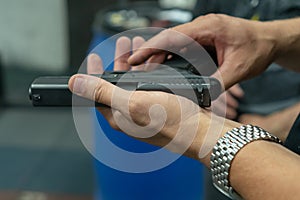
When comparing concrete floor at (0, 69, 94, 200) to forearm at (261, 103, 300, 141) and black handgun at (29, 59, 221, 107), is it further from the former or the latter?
black handgun at (29, 59, 221, 107)

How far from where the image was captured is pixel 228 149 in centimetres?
51

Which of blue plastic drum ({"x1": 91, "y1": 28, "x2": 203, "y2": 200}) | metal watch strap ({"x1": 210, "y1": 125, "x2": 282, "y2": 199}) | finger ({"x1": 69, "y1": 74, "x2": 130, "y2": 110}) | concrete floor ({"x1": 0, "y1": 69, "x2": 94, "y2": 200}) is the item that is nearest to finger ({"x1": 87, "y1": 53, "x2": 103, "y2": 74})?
finger ({"x1": 69, "y1": 74, "x2": 130, "y2": 110})

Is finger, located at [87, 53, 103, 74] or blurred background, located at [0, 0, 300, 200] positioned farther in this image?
blurred background, located at [0, 0, 300, 200]

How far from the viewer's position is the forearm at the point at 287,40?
0.72 m

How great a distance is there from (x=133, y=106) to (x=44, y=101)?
4.2 inches

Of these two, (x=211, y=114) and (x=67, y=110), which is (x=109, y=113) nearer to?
(x=211, y=114)

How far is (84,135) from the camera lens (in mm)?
853

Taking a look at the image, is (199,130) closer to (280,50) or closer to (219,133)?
(219,133)

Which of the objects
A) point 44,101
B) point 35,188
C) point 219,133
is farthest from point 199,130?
point 35,188

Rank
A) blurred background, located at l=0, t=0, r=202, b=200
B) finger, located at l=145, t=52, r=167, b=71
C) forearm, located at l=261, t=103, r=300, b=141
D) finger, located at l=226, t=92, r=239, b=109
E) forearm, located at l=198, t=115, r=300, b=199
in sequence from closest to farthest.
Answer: forearm, located at l=198, t=115, r=300, b=199 → finger, located at l=145, t=52, r=167, b=71 → forearm, located at l=261, t=103, r=300, b=141 → finger, located at l=226, t=92, r=239, b=109 → blurred background, located at l=0, t=0, r=202, b=200

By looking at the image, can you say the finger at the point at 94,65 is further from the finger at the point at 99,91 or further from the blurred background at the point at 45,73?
the blurred background at the point at 45,73

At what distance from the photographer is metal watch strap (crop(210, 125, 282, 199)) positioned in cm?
51

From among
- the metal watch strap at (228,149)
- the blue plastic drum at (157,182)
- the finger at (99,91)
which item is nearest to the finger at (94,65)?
the finger at (99,91)

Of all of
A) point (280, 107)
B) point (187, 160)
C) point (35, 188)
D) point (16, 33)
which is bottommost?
point (35, 188)
